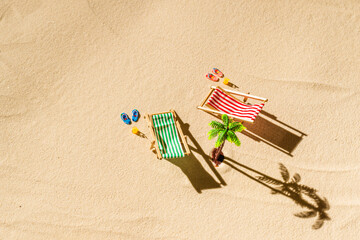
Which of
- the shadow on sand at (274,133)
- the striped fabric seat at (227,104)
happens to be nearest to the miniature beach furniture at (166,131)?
the striped fabric seat at (227,104)

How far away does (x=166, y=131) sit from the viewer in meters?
5.42

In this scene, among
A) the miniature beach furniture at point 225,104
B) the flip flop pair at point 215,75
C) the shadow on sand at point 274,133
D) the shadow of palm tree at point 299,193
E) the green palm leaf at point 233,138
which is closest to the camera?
the green palm leaf at point 233,138

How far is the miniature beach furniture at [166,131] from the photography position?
529 cm

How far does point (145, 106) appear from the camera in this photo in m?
5.80

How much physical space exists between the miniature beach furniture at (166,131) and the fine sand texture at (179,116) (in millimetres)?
398

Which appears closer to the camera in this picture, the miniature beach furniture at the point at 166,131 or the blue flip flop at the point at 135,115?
the miniature beach furniture at the point at 166,131

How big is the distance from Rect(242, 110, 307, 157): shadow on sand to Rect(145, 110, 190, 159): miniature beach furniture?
1.55 m

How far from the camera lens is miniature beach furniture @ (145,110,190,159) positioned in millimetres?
5285

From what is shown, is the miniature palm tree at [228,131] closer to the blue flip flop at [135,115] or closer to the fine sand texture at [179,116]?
the fine sand texture at [179,116]

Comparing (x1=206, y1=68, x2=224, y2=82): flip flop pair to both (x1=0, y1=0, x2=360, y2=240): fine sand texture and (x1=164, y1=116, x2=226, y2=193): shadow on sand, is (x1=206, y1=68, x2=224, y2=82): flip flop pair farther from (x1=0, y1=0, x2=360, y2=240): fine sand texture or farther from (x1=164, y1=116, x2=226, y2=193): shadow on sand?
(x1=164, y1=116, x2=226, y2=193): shadow on sand

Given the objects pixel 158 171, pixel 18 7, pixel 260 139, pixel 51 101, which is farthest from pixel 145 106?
pixel 18 7

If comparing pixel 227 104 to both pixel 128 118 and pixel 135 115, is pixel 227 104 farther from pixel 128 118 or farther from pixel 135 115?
pixel 128 118

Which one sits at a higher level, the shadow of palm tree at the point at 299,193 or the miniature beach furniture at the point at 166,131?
the shadow of palm tree at the point at 299,193

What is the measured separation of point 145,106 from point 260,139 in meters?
2.68
